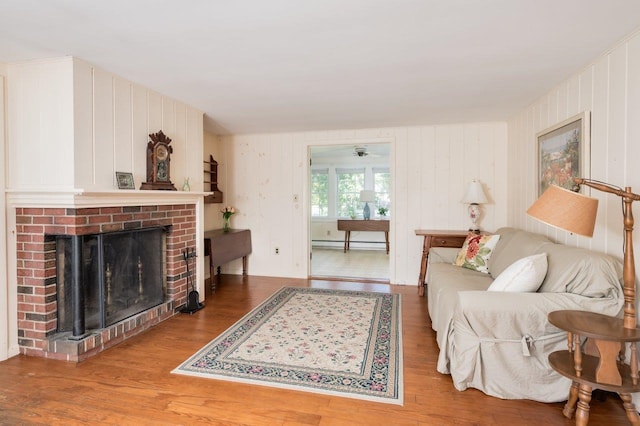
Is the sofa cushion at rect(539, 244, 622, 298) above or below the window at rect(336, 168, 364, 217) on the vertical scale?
below

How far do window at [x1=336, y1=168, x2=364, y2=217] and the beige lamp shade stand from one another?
6.18 meters

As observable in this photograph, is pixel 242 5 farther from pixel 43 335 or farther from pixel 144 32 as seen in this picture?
pixel 43 335

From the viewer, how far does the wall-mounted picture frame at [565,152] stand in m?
2.40

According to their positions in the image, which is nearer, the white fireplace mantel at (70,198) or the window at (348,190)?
the white fireplace mantel at (70,198)

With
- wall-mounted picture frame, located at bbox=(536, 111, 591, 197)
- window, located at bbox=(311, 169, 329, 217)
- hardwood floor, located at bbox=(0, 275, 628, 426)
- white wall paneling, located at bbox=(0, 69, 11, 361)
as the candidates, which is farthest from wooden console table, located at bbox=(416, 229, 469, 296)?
window, located at bbox=(311, 169, 329, 217)

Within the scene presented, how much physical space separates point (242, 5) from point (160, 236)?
227 centimetres

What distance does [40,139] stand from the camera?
236 centimetres

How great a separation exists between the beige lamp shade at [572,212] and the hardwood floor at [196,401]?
0.99m

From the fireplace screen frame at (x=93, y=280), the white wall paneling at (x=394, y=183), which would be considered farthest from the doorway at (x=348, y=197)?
the fireplace screen frame at (x=93, y=280)

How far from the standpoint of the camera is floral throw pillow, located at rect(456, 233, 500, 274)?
3.17 m

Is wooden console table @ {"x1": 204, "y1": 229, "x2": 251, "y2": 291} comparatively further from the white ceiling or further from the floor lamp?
the floor lamp

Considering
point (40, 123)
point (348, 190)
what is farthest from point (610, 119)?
point (348, 190)

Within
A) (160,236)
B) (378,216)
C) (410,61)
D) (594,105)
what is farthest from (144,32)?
(378,216)

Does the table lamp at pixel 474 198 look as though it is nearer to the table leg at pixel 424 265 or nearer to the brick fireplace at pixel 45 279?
the table leg at pixel 424 265
